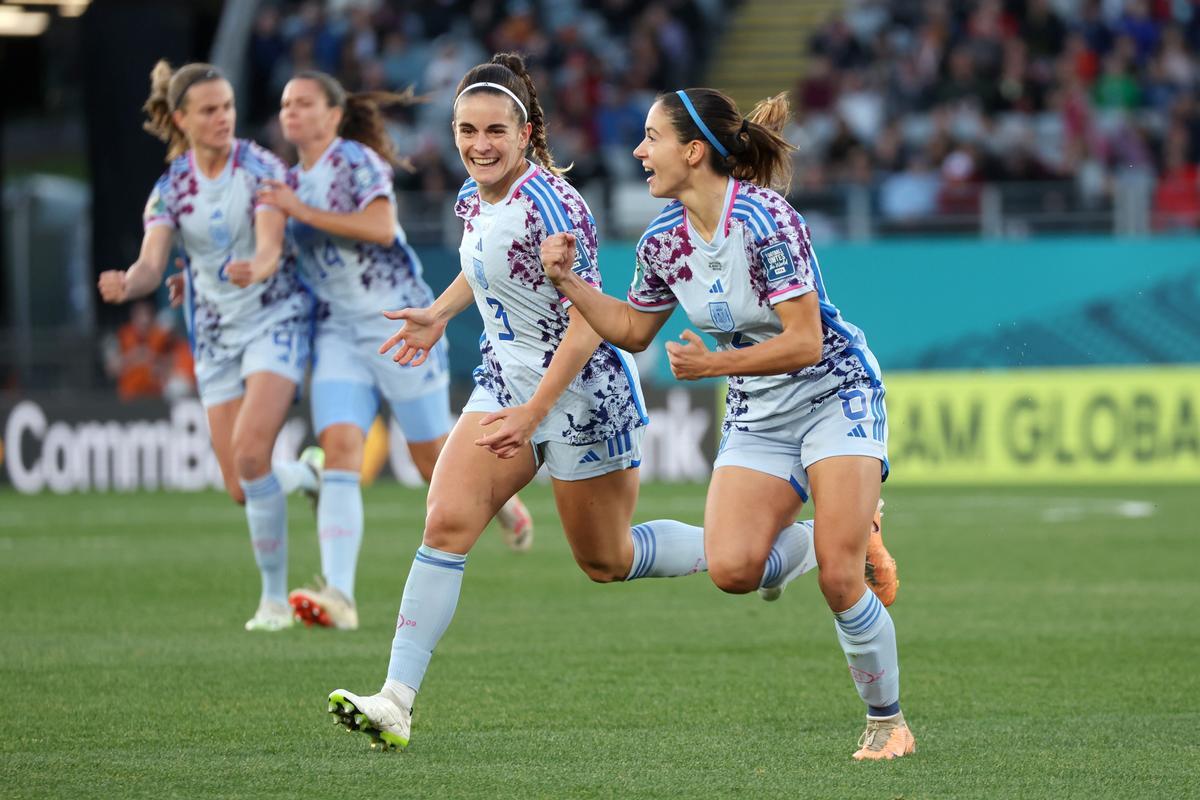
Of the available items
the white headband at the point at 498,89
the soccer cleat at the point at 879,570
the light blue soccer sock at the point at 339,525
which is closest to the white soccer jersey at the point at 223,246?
the light blue soccer sock at the point at 339,525

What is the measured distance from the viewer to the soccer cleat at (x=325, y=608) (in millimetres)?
8820

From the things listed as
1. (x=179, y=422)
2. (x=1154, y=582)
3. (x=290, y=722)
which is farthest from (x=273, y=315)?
(x=179, y=422)

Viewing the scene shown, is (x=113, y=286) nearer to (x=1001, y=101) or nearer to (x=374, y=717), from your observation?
(x=374, y=717)

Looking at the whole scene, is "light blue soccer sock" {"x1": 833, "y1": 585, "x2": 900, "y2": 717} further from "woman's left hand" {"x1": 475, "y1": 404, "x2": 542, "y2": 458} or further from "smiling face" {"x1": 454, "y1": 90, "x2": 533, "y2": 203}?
"smiling face" {"x1": 454, "y1": 90, "x2": 533, "y2": 203}

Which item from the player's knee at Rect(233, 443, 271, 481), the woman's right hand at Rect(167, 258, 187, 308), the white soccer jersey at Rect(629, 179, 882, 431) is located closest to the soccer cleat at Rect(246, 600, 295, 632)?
the player's knee at Rect(233, 443, 271, 481)

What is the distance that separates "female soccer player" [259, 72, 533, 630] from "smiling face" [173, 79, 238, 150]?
0.27 m

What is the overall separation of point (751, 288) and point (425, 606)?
A: 144 cm

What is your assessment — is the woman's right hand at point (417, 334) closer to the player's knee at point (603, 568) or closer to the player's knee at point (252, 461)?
the player's knee at point (603, 568)

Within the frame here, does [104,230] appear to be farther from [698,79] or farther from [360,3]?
[698,79]

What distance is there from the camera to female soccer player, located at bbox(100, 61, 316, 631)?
8.80m

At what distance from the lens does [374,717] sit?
227 inches

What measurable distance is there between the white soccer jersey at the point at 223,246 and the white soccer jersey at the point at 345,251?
0.12 meters

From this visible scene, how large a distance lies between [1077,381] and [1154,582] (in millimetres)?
7299

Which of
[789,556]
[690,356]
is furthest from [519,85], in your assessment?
[789,556]
